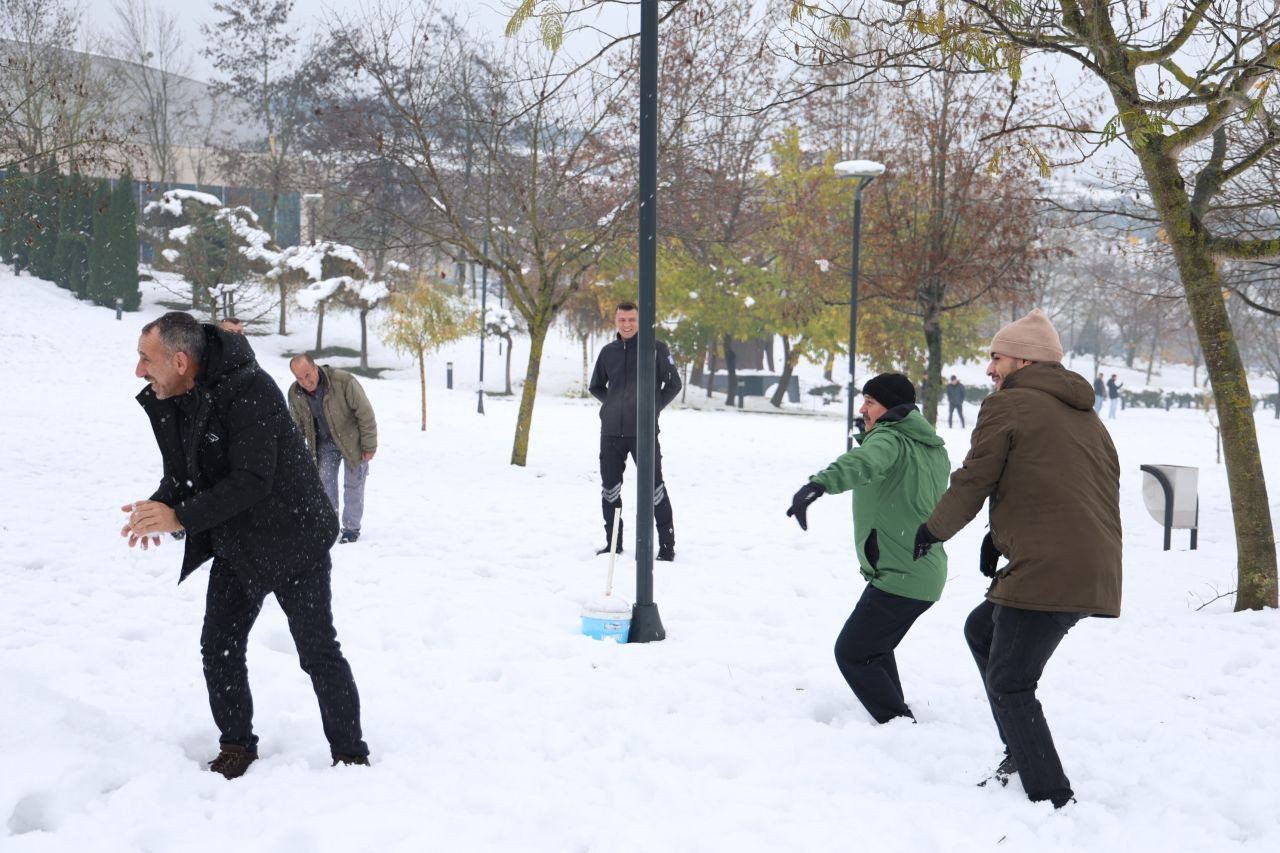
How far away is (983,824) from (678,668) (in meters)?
2.20

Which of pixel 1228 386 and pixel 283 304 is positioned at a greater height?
pixel 283 304

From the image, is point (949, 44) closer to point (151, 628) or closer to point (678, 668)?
point (678, 668)

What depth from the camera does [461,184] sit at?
64.3 ft

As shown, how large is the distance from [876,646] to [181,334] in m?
3.09

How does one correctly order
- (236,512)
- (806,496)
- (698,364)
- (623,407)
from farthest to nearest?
(698,364)
(623,407)
(806,496)
(236,512)

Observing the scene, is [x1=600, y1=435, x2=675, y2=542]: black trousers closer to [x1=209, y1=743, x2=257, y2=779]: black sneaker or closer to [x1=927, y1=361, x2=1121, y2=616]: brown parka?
[x1=209, y1=743, x2=257, y2=779]: black sneaker

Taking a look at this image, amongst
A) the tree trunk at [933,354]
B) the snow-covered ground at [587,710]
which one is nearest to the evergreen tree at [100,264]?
the snow-covered ground at [587,710]

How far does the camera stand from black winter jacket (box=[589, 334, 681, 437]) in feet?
26.9

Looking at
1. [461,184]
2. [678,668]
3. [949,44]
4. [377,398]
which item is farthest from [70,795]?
[377,398]

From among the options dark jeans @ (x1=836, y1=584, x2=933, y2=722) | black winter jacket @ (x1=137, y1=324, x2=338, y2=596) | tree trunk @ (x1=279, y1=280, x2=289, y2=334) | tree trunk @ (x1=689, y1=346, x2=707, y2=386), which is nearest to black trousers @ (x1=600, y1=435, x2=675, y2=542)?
dark jeans @ (x1=836, y1=584, x2=933, y2=722)

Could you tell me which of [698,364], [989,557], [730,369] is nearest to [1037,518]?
[989,557]

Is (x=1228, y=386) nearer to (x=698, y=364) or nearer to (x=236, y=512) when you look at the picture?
(x=236, y=512)

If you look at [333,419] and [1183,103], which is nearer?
[1183,103]

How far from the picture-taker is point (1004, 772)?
4008mm
